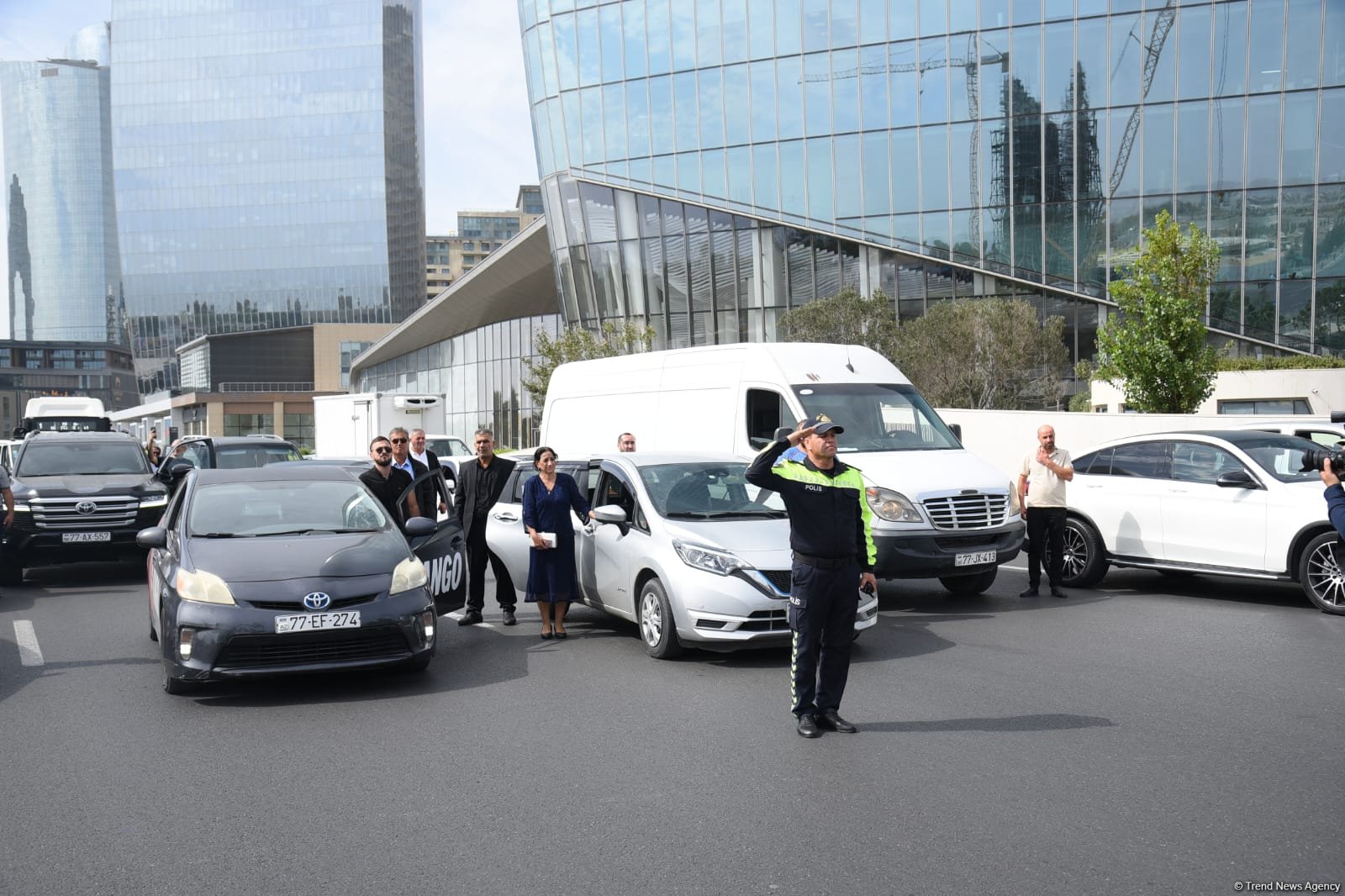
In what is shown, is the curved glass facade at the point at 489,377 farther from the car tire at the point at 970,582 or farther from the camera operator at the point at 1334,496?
the camera operator at the point at 1334,496

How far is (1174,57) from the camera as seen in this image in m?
37.1

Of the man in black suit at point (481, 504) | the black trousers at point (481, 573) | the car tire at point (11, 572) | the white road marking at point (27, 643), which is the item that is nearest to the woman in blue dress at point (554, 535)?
the black trousers at point (481, 573)

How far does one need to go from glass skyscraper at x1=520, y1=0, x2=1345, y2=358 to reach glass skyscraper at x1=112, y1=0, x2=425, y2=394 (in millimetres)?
91724

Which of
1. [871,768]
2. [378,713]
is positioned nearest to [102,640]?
[378,713]

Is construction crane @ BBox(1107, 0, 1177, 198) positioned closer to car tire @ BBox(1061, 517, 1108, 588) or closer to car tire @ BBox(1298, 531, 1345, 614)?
car tire @ BBox(1061, 517, 1108, 588)

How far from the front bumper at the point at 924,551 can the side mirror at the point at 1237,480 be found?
89.5 inches

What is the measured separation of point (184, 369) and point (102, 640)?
428 feet

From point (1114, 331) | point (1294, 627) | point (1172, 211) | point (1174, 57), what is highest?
point (1174, 57)

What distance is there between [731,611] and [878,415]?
5.05 meters

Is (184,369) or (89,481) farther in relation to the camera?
(184,369)

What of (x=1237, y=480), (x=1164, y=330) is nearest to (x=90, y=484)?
(x=1237, y=480)

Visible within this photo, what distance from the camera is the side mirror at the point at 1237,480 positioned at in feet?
36.7

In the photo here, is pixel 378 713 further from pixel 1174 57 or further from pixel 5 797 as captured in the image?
pixel 1174 57

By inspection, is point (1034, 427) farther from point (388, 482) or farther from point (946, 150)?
point (388, 482)
